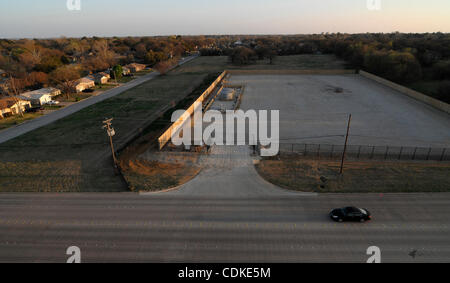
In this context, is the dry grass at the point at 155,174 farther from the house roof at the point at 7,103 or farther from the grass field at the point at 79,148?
the house roof at the point at 7,103

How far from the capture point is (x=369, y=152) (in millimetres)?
26031

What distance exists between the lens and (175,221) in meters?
16.6

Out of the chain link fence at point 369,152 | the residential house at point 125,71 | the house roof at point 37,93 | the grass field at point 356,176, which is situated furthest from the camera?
the residential house at point 125,71

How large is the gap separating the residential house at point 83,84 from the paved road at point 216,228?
Result: 44.0m

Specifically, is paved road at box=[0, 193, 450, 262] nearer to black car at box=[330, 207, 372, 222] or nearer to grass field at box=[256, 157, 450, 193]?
black car at box=[330, 207, 372, 222]

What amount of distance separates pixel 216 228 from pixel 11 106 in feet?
148

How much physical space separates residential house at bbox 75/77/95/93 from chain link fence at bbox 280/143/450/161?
5201 centimetres

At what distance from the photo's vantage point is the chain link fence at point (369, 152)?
2508cm

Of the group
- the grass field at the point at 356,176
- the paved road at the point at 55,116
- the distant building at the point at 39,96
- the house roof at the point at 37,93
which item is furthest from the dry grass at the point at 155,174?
Result: the house roof at the point at 37,93

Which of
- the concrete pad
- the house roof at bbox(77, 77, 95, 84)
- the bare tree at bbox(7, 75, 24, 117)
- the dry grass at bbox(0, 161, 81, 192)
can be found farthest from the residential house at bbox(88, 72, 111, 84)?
the dry grass at bbox(0, 161, 81, 192)

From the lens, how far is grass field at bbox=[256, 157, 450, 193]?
20047 mm
